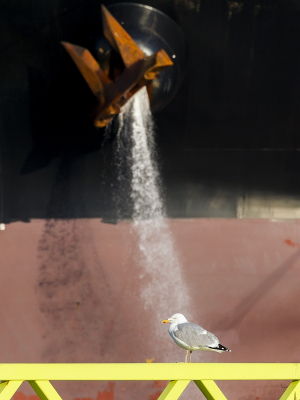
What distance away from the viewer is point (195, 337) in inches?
89.9

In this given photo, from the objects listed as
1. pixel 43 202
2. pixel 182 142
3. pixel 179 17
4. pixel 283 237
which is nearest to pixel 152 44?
pixel 179 17

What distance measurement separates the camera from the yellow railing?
1.69 metres

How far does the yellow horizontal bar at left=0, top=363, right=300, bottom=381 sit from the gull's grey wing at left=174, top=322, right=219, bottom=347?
1.73 feet

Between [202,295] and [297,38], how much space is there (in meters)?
2.62

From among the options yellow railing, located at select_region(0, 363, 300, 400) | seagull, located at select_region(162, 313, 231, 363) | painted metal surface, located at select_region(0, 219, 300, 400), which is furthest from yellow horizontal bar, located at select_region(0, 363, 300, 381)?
painted metal surface, located at select_region(0, 219, 300, 400)

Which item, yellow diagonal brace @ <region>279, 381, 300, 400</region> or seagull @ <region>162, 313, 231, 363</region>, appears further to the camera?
seagull @ <region>162, 313, 231, 363</region>

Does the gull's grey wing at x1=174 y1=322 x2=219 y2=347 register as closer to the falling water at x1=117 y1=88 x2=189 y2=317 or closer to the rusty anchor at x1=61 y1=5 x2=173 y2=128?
the falling water at x1=117 y1=88 x2=189 y2=317

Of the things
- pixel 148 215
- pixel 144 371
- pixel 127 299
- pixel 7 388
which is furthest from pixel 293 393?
pixel 148 215

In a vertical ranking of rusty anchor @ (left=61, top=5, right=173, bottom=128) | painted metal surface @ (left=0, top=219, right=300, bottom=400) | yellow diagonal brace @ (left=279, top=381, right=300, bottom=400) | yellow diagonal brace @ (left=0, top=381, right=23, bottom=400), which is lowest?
painted metal surface @ (left=0, top=219, right=300, bottom=400)

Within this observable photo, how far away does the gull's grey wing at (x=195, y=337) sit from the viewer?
227 cm

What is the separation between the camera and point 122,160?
4090mm

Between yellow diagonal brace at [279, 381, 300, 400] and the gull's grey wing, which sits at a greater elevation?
yellow diagonal brace at [279, 381, 300, 400]

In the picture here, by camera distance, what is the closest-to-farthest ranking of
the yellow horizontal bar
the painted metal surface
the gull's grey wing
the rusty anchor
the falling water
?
the yellow horizontal bar → the gull's grey wing → the rusty anchor → the painted metal surface → the falling water

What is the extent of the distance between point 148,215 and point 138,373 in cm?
251
